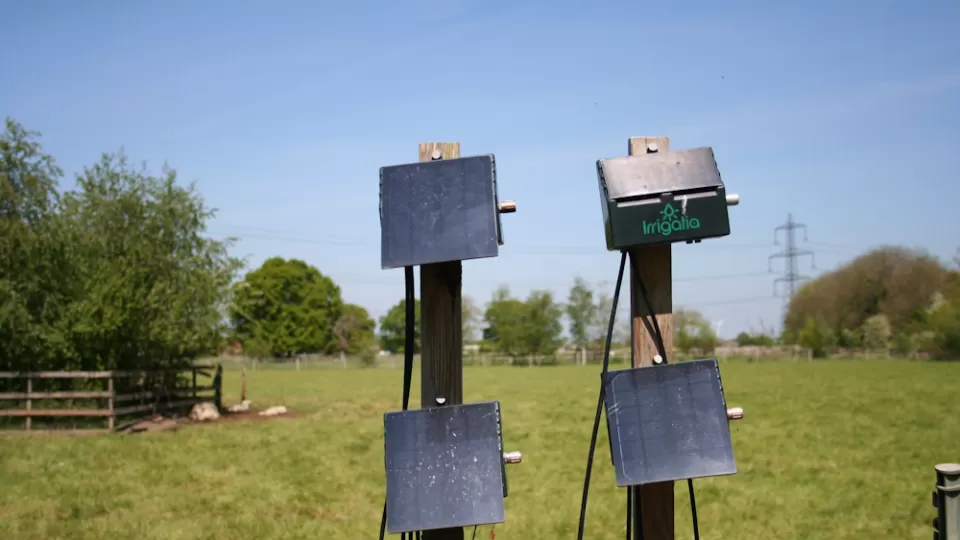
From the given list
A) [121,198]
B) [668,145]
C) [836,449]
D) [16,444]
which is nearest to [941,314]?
[836,449]

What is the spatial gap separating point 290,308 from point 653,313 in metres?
70.0

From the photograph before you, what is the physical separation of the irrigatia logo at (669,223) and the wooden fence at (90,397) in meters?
15.6

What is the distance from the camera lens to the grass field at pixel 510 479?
750cm

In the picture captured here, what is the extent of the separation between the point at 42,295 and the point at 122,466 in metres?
6.67

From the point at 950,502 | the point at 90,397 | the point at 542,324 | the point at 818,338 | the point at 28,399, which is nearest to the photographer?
the point at 950,502

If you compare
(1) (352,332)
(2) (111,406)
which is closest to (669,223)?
(2) (111,406)

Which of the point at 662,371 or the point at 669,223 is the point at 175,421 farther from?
the point at 669,223

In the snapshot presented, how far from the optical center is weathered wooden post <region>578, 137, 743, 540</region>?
2.79 metres

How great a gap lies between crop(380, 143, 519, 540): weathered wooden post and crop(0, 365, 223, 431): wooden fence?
49.5ft

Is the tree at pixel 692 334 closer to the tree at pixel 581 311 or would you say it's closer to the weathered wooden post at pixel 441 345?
the tree at pixel 581 311

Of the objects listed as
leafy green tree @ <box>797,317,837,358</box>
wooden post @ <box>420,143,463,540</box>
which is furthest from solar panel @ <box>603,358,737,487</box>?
leafy green tree @ <box>797,317,837,358</box>

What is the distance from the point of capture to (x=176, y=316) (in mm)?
18312

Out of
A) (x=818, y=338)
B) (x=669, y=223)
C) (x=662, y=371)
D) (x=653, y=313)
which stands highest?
(x=669, y=223)

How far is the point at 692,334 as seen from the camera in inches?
2837
